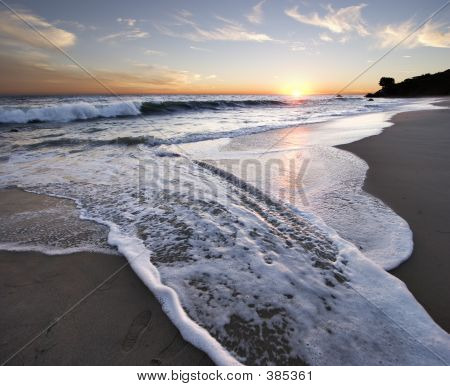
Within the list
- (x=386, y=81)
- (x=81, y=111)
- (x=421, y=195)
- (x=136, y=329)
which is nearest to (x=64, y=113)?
(x=81, y=111)

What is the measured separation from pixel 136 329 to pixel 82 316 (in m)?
0.46

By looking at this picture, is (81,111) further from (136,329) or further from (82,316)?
(136,329)

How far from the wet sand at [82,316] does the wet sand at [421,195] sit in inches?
72.1

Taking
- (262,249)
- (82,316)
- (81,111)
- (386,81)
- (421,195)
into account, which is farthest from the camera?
(386,81)

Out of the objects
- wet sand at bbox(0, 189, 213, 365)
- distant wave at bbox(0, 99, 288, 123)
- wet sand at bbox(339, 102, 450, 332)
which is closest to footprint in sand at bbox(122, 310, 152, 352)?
Result: wet sand at bbox(0, 189, 213, 365)

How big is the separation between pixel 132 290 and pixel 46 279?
2.71 ft

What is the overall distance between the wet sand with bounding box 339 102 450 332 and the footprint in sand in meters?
2.08

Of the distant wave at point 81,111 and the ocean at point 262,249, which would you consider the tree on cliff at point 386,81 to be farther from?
the ocean at point 262,249

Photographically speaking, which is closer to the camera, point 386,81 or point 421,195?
point 421,195

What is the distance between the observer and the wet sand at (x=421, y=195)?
2.12 metres

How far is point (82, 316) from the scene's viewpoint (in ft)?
6.25

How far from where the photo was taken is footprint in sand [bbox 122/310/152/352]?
167 cm

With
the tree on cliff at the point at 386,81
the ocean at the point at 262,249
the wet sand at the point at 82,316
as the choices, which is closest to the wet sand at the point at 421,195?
the ocean at the point at 262,249

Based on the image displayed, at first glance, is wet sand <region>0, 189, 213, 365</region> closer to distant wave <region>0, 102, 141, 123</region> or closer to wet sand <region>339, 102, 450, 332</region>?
wet sand <region>339, 102, 450, 332</region>
